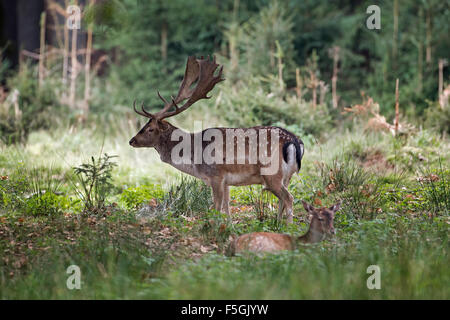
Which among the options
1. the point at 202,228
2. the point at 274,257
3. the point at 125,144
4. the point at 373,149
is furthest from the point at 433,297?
the point at 125,144

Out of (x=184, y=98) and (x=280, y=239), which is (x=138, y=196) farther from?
(x=280, y=239)

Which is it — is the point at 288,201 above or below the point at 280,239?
above

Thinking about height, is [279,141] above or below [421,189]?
above

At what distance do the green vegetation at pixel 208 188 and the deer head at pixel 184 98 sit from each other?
0.59 m

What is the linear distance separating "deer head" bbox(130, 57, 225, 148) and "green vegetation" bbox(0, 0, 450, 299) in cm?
59

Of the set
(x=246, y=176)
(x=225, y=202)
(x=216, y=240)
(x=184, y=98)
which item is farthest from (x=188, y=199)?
(x=216, y=240)

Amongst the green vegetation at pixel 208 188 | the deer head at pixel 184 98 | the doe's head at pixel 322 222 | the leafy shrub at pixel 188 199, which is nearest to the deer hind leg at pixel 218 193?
the green vegetation at pixel 208 188

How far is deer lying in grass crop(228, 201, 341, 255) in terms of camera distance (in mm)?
5523

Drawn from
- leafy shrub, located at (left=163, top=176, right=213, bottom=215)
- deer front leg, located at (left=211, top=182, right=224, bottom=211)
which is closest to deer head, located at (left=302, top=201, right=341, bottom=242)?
deer front leg, located at (left=211, top=182, right=224, bottom=211)

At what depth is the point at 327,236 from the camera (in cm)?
591

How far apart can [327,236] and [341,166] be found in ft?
9.26

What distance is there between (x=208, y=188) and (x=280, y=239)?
262cm

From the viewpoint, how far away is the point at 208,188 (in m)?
8.09
